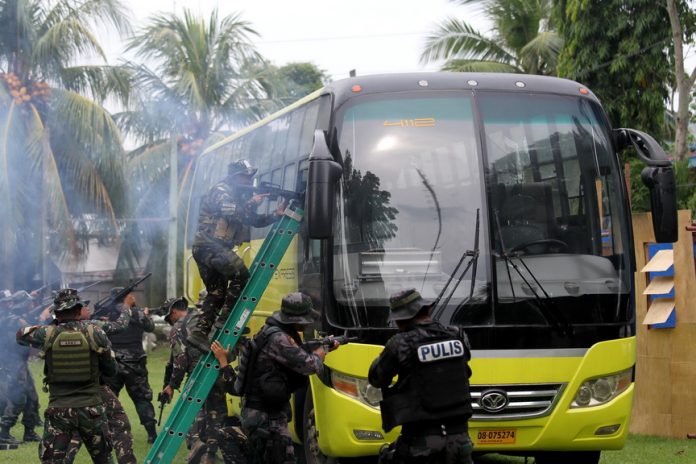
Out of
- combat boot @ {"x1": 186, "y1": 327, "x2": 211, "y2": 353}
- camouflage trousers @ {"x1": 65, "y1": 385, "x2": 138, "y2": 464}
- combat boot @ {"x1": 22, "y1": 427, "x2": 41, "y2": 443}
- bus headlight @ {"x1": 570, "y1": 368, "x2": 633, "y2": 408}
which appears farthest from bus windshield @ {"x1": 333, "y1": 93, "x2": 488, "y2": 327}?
combat boot @ {"x1": 22, "y1": 427, "x2": 41, "y2": 443}

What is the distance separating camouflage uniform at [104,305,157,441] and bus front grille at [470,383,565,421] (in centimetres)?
551

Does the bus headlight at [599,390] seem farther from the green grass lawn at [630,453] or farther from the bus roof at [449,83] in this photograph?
the bus roof at [449,83]

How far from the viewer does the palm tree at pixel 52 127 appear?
81.8 ft

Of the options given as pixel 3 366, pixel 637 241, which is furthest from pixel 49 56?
pixel 637 241

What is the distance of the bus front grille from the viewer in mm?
7914

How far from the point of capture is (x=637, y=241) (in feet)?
39.3

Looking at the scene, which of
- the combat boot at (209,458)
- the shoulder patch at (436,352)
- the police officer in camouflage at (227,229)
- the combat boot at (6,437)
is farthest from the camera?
the combat boot at (6,437)

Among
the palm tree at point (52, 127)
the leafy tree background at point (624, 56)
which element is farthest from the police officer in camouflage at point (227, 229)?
the palm tree at point (52, 127)

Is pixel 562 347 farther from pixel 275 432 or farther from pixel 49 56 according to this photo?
pixel 49 56

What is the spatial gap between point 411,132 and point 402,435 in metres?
2.79

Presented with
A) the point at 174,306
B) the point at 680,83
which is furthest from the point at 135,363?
the point at 680,83

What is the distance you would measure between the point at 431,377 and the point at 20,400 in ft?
26.4

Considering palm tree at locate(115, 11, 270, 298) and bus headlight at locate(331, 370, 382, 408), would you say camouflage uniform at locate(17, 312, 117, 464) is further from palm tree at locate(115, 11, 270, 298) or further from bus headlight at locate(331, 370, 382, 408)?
palm tree at locate(115, 11, 270, 298)

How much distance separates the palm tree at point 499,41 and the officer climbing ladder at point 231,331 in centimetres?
1852
